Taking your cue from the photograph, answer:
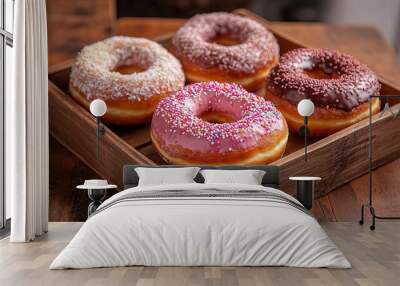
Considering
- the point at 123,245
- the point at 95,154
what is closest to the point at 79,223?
the point at 95,154

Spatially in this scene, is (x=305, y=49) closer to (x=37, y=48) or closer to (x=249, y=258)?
(x=37, y=48)

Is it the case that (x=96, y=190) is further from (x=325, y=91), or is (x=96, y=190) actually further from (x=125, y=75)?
(x=325, y=91)

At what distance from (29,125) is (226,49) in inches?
59.6

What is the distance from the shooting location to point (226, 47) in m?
4.56

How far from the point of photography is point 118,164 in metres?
4.24

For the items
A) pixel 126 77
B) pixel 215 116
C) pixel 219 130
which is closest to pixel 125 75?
pixel 126 77

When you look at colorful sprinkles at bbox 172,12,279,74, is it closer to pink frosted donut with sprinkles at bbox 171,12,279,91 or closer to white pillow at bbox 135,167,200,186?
pink frosted donut with sprinkles at bbox 171,12,279,91

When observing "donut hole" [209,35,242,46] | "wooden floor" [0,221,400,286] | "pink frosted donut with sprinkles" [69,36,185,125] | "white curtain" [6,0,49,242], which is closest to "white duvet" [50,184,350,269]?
"wooden floor" [0,221,400,286]

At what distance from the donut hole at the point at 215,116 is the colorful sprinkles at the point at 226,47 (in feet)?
1.07

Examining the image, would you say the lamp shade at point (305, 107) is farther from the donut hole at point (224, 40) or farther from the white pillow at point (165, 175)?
the donut hole at point (224, 40)

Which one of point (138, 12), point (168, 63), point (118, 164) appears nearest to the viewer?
point (118, 164)


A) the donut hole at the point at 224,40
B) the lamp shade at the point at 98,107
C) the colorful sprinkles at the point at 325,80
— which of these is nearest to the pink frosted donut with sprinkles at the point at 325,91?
the colorful sprinkles at the point at 325,80

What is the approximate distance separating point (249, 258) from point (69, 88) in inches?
88.0

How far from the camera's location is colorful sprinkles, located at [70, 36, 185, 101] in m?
4.29
